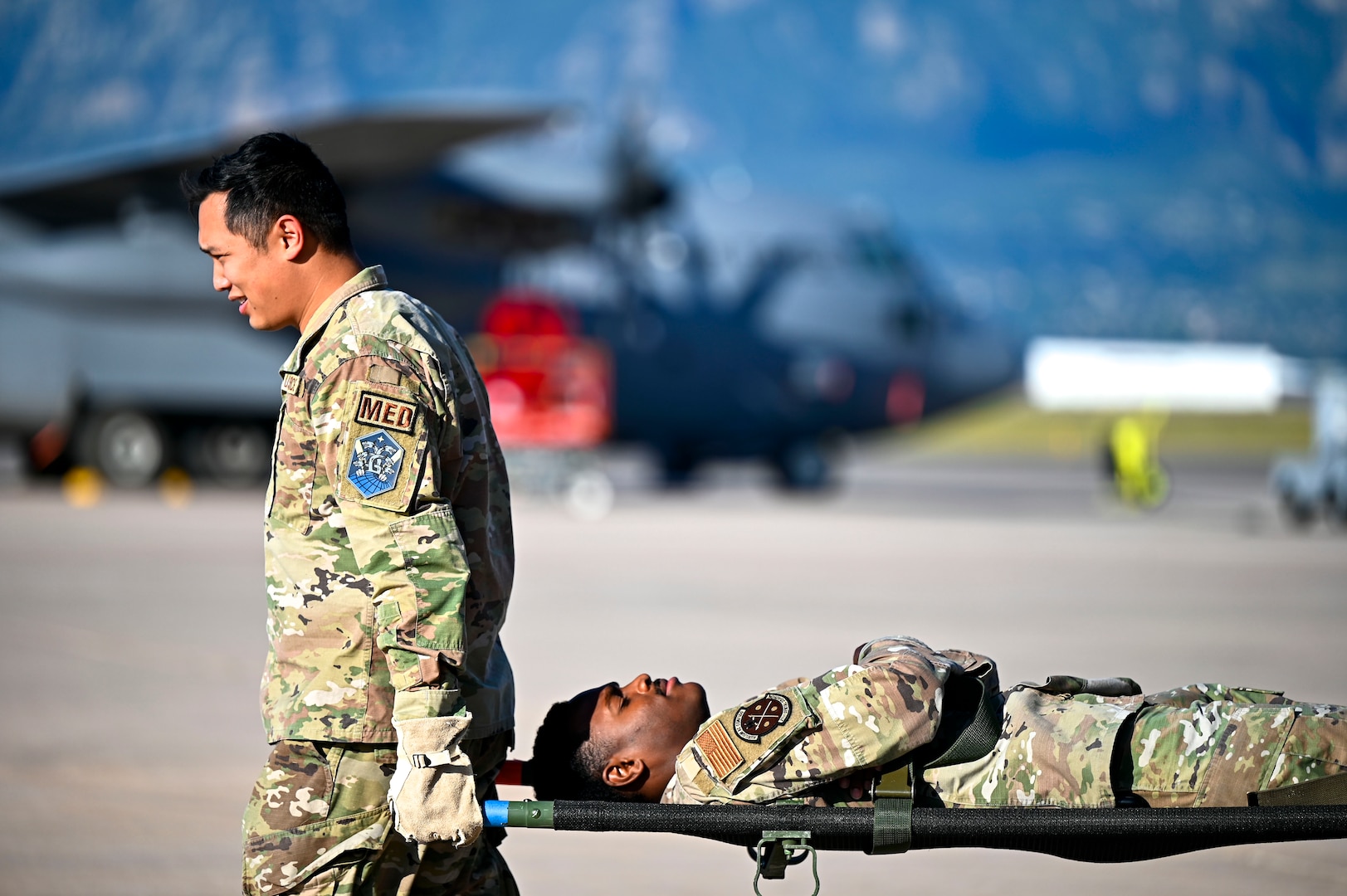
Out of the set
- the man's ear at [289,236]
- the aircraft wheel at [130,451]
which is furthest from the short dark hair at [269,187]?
the aircraft wheel at [130,451]

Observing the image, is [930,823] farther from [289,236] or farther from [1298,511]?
[1298,511]

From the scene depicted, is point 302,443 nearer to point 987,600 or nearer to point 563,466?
point 987,600

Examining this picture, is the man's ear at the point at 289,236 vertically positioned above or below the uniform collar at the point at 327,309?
above

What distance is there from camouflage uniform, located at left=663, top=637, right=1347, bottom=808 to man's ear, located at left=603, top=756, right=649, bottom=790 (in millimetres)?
→ 69

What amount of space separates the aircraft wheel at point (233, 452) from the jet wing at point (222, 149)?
303 centimetres

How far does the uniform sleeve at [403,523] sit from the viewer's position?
2646 mm

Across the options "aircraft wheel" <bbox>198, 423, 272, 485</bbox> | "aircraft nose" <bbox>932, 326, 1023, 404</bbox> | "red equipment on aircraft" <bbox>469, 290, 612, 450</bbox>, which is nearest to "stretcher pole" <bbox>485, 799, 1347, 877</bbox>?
"red equipment on aircraft" <bbox>469, 290, 612, 450</bbox>

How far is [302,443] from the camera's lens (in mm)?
2816

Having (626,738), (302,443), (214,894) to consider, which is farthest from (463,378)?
(214,894)

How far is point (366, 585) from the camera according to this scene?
2.76 metres

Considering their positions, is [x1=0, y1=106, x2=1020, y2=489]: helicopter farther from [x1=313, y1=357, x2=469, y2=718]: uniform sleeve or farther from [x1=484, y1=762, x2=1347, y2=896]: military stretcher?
[x1=484, y1=762, x2=1347, y2=896]: military stretcher

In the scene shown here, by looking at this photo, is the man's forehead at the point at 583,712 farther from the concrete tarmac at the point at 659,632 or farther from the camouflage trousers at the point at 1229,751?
the concrete tarmac at the point at 659,632

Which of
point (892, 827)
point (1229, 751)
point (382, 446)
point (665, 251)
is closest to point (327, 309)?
point (382, 446)

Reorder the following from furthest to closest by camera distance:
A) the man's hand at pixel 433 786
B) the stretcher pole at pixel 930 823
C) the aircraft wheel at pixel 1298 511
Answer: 1. the aircraft wheel at pixel 1298 511
2. the stretcher pole at pixel 930 823
3. the man's hand at pixel 433 786
